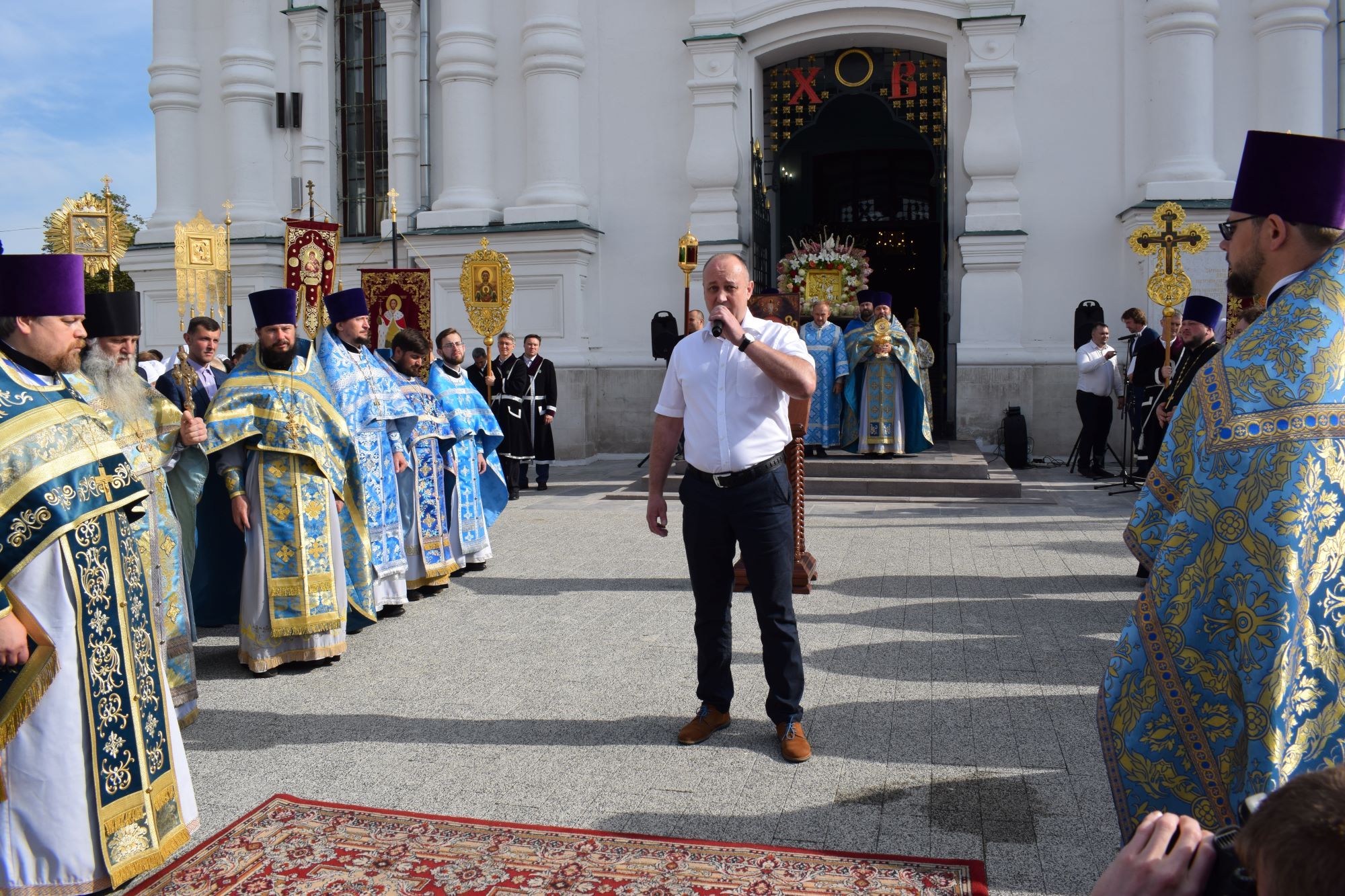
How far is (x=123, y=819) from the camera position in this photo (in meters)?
3.37

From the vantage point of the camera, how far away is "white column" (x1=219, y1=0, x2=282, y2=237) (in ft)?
60.0

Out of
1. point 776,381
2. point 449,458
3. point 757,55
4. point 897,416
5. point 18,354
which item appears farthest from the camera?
point 757,55

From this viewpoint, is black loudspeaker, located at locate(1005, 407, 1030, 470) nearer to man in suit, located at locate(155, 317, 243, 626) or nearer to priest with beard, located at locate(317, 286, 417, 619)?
priest with beard, located at locate(317, 286, 417, 619)

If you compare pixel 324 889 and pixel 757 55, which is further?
pixel 757 55

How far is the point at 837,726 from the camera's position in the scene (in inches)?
194

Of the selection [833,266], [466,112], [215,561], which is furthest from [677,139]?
[215,561]

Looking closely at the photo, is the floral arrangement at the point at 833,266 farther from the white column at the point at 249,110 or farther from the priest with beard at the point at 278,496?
the priest with beard at the point at 278,496

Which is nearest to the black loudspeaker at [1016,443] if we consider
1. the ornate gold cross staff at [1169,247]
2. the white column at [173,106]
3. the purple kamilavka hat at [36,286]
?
the ornate gold cross staff at [1169,247]

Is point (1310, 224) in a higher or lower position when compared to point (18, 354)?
higher

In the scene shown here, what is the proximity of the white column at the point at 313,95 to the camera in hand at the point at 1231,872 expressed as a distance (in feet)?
61.4

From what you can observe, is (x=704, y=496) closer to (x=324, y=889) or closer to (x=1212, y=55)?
(x=324, y=889)

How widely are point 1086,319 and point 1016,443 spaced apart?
6.04 feet

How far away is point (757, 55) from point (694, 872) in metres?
15.4

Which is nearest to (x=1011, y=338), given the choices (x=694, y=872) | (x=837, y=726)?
(x=837, y=726)
